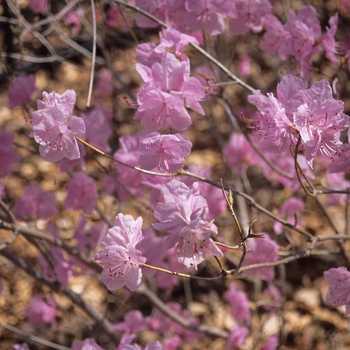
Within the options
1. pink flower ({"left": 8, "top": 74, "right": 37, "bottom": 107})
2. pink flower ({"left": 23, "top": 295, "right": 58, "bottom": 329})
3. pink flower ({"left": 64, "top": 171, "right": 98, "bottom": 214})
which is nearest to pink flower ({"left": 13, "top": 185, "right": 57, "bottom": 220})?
pink flower ({"left": 64, "top": 171, "right": 98, "bottom": 214})

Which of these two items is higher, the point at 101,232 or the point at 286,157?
the point at 286,157

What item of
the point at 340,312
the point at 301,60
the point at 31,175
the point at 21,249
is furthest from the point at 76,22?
the point at 340,312

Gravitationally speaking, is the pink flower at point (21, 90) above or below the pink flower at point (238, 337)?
above

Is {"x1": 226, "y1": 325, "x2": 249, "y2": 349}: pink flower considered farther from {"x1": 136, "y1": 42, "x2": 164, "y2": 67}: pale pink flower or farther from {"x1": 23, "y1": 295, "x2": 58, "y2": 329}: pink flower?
{"x1": 136, "y1": 42, "x2": 164, "y2": 67}: pale pink flower

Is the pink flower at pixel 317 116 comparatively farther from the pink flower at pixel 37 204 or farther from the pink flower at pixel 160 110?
the pink flower at pixel 37 204

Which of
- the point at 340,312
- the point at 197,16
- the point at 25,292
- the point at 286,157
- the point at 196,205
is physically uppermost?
the point at 197,16

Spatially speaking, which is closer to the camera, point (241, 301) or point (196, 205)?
point (196, 205)

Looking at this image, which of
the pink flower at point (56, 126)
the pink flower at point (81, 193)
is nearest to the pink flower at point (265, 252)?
the pink flower at point (81, 193)

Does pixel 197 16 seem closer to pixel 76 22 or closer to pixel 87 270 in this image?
pixel 87 270
